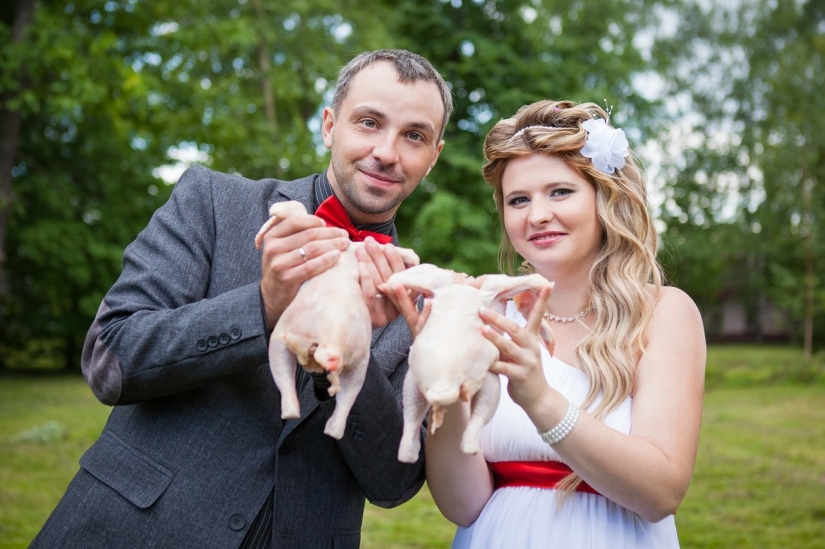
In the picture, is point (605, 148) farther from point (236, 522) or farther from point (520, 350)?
point (236, 522)

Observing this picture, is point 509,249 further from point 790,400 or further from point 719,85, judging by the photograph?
point 719,85

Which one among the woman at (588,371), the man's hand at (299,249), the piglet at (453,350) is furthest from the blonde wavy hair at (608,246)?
the man's hand at (299,249)

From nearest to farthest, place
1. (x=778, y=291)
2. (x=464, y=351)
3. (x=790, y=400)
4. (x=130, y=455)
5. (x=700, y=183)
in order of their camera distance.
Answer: (x=464, y=351) → (x=130, y=455) → (x=790, y=400) → (x=778, y=291) → (x=700, y=183)

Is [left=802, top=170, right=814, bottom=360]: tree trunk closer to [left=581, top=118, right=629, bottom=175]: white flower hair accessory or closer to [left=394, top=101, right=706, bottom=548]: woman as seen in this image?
[left=394, top=101, right=706, bottom=548]: woman

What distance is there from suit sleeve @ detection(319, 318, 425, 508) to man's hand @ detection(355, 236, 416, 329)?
Result: 19.1 inches

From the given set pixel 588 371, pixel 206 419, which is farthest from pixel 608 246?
pixel 206 419

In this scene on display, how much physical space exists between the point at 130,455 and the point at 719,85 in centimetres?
3794

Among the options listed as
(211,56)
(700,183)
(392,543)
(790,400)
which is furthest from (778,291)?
(392,543)

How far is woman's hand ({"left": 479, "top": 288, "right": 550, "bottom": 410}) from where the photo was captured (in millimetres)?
2158

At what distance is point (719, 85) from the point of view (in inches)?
1388

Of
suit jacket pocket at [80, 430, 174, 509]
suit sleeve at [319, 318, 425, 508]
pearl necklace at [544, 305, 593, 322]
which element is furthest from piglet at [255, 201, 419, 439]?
pearl necklace at [544, 305, 593, 322]

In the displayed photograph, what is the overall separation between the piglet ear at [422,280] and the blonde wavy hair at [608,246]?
4.16ft

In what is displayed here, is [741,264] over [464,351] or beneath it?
beneath

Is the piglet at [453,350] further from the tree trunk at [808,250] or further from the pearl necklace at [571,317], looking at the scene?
the tree trunk at [808,250]
